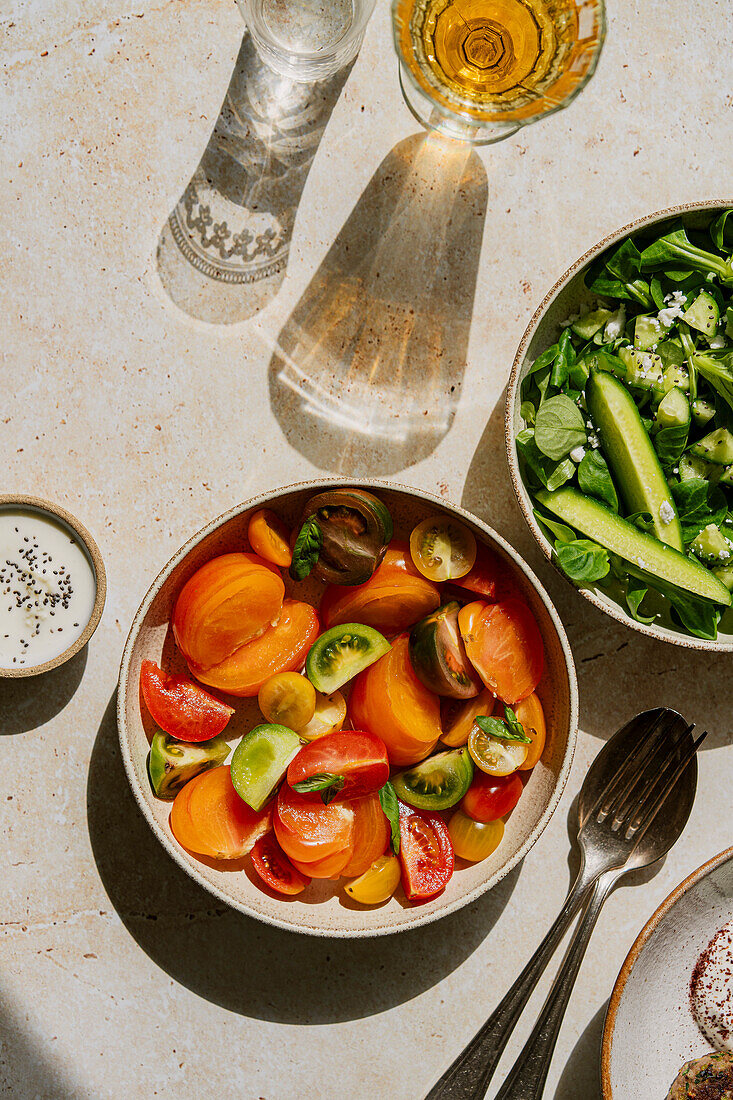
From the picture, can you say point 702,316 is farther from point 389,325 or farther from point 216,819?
point 216,819

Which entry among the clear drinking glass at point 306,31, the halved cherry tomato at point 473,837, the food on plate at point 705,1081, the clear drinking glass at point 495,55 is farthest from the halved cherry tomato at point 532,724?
the clear drinking glass at point 306,31

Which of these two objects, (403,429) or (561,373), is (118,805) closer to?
(403,429)

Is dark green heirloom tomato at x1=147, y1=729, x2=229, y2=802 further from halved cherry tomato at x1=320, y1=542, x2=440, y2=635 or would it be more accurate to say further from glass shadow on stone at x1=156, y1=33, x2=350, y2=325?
glass shadow on stone at x1=156, y1=33, x2=350, y2=325

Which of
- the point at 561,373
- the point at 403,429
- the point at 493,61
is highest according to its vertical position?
the point at 493,61

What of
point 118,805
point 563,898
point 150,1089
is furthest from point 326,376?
point 150,1089

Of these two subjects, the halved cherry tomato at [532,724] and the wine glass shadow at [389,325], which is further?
the wine glass shadow at [389,325]

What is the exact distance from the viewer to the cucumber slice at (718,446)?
1300mm

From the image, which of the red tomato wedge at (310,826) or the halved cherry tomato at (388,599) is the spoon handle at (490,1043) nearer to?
the red tomato wedge at (310,826)

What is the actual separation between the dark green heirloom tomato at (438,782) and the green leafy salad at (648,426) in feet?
1.19

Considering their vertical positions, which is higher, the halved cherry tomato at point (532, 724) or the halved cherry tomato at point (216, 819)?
the halved cherry tomato at point (532, 724)

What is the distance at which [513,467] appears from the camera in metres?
1.24

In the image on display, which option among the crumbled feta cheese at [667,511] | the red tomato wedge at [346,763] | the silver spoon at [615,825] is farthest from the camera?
the silver spoon at [615,825]

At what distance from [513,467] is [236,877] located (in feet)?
2.59

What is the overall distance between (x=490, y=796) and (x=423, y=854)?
14 cm
